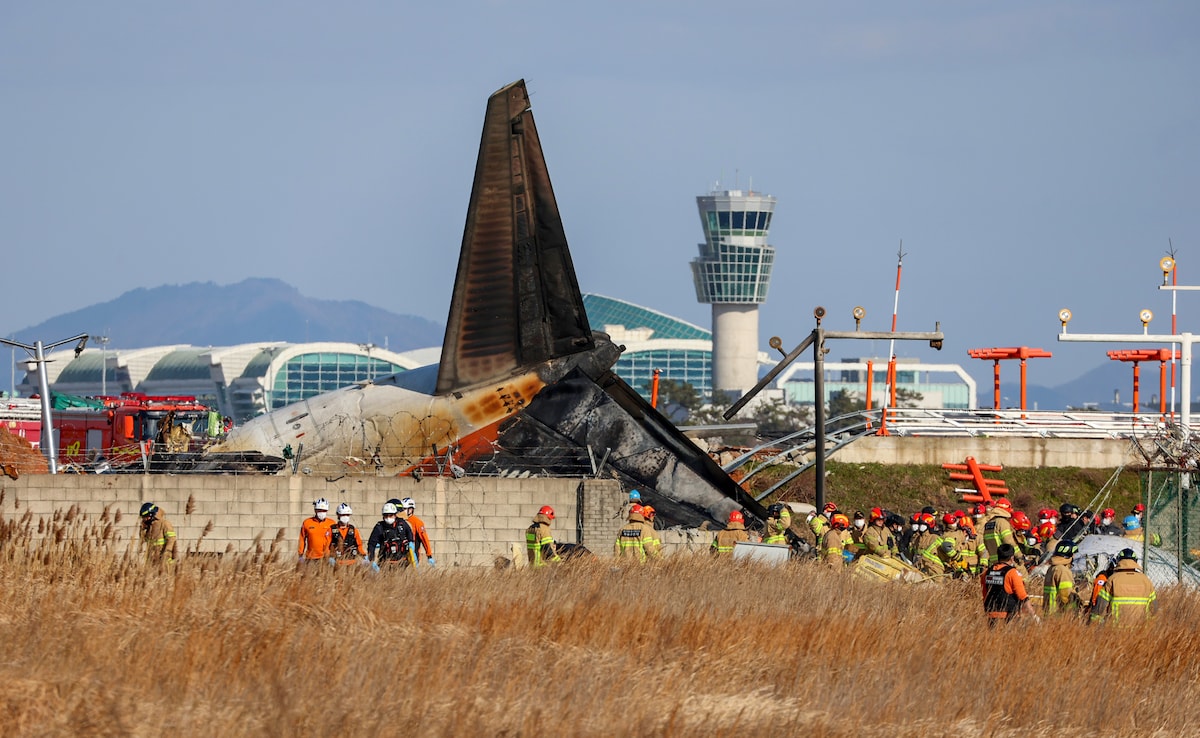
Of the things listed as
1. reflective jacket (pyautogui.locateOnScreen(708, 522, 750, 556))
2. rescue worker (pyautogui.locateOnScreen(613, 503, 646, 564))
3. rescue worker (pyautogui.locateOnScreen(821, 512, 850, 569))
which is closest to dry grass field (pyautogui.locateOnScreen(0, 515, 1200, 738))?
rescue worker (pyautogui.locateOnScreen(613, 503, 646, 564))

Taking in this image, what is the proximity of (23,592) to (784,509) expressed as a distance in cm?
1566

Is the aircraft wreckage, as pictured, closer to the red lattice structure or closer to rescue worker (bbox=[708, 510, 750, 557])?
rescue worker (bbox=[708, 510, 750, 557])

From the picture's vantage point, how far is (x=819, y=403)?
3197 centimetres

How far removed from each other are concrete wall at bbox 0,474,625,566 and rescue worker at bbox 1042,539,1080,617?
10773 millimetres

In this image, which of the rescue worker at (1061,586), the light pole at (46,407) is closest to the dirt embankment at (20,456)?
the light pole at (46,407)

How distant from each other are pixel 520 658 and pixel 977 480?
86.4 feet

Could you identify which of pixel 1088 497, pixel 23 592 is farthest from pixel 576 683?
pixel 1088 497

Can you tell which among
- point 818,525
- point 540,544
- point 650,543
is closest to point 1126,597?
point 650,543

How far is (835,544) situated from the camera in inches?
963

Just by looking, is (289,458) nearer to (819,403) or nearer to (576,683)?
(819,403)

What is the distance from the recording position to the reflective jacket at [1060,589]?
1834 centimetres

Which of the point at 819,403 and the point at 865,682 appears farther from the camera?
the point at 819,403

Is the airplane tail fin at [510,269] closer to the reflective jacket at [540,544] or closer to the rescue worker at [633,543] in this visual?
the rescue worker at [633,543]

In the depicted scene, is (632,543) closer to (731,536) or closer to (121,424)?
(731,536)
